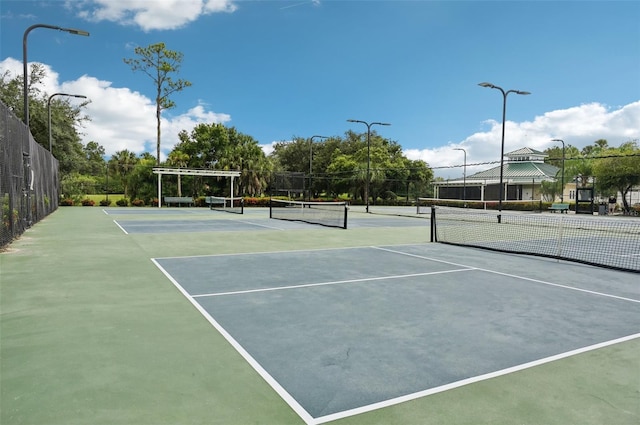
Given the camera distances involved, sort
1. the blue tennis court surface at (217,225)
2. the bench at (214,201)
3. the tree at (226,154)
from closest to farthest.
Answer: the blue tennis court surface at (217,225) → the bench at (214,201) → the tree at (226,154)

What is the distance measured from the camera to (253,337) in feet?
14.4

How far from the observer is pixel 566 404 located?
306 centimetres

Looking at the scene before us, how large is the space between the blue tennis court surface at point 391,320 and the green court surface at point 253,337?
4 centimetres

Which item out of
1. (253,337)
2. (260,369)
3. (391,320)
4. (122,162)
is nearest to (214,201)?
(391,320)

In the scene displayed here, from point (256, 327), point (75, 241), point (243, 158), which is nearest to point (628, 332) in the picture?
point (256, 327)

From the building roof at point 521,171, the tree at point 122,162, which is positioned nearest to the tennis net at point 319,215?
the building roof at point 521,171

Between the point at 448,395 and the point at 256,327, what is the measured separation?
220cm

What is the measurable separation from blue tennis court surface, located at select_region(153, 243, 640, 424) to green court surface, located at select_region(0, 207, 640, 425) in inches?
1.4

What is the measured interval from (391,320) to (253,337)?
5.12 feet

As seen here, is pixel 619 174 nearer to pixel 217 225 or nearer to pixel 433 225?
pixel 433 225

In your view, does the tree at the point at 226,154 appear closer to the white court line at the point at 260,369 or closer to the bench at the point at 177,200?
the bench at the point at 177,200

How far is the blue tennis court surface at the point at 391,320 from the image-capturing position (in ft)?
11.3

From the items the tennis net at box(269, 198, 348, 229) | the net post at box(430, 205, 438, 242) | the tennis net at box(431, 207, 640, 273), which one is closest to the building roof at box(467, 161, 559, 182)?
the tennis net at box(269, 198, 348, 229)

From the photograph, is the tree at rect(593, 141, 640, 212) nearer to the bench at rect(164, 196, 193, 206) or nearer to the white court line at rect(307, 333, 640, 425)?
the bench at rect(164, 196, 193, 206)
